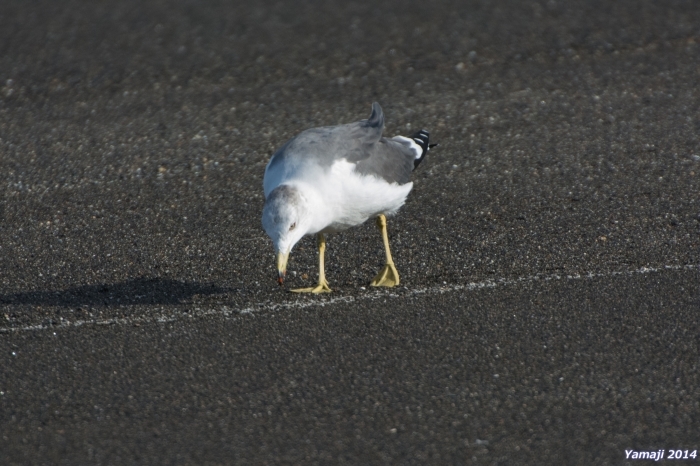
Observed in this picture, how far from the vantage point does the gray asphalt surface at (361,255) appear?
448 centimetres

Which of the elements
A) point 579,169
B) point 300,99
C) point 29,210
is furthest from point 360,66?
point 29,210

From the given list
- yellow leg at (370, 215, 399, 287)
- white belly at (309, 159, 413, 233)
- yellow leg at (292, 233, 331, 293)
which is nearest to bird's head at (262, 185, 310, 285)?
white belly at (309, 159, 413, 233)

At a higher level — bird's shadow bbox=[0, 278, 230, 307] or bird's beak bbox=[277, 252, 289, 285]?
bird's beak bbox=[277, 252, 289, 285]

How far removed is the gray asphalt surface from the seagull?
1.47 ft

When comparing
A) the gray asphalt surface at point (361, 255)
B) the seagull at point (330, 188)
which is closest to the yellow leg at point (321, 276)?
the seagull at point (330, 188)

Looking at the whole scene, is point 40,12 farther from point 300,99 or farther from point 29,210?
point 29,210

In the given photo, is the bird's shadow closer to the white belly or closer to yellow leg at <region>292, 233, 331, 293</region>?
yellow leg at <region>292, 233, 331, 293</region>

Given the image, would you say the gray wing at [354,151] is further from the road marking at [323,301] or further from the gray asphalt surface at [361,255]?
the road marking at [323,301]

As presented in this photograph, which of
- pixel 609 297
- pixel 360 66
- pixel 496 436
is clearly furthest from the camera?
pixel 360 66

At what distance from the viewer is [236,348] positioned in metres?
5.31

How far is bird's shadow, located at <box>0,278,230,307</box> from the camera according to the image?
6027mm

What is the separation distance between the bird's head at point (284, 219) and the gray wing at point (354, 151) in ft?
1.35

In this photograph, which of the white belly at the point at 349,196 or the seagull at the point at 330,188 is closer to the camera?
the seagull at the point at 330,188

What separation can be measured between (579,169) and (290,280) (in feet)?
10.1
